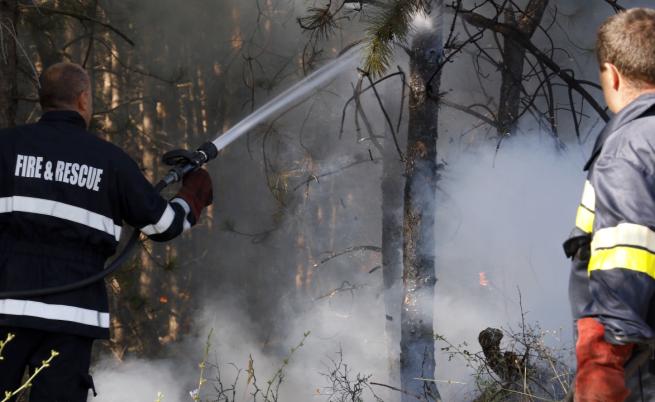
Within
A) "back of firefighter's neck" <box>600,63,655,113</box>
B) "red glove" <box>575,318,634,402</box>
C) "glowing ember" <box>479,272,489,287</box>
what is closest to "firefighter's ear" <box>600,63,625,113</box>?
"back of firefighter's neck" <box>600,63,655,113</box>

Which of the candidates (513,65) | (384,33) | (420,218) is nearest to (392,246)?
(420,218)

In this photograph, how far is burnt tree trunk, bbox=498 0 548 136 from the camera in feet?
19.8

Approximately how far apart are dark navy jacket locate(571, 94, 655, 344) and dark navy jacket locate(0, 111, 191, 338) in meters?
1.82

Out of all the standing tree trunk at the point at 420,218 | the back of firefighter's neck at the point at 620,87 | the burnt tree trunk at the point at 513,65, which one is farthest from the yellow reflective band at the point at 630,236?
the burnt tree trunk at the point at 513,65

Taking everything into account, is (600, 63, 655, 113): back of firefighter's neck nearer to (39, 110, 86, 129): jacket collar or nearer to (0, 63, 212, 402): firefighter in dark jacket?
(0, 63, 212, 402): firefighter in dark jacket

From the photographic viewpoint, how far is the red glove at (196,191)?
3543 millimetres

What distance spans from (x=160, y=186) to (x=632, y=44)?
2.05 metres

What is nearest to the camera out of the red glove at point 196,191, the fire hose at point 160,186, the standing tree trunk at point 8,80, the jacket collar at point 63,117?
the fire hose at point 160,186

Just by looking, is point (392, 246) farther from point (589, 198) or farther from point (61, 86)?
point (589, 198)

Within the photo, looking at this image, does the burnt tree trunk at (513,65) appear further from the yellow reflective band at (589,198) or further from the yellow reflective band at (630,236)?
the yellow reflective band at (630,236)

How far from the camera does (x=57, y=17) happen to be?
6.09 metres

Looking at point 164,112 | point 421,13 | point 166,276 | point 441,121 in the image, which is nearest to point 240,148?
point 164,112

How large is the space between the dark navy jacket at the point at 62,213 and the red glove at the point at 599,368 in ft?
5.89

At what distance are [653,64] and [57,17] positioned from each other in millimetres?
4910
